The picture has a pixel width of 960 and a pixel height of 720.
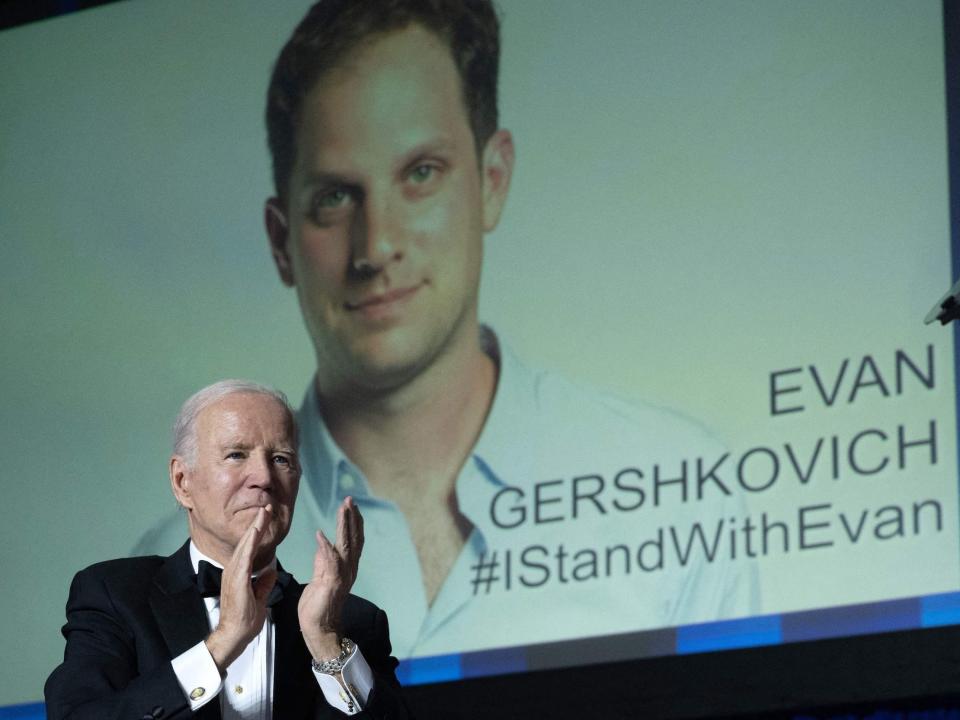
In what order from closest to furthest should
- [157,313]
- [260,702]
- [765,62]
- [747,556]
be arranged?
[260,702] → [747,556] → [765,62] → [157,313]

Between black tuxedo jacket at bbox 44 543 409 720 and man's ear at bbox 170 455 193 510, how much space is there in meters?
0.09

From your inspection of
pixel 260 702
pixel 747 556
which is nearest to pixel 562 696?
pixel 747 556

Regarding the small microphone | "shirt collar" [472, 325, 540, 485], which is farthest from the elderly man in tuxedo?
"shirt collar" [472, 325, 540, 485]

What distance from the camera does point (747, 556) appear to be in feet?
13.6

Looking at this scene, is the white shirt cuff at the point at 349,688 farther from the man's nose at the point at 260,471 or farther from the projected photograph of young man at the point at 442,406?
the projected photograph of young man at the point at 442,406

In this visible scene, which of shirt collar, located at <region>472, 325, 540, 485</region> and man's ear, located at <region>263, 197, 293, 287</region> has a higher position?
man's ear, located at <region>263, 197, 293, 287</region>

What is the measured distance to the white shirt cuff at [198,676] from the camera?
2.34m

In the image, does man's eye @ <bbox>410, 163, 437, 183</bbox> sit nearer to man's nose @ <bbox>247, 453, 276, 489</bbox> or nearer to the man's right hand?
man's nose @ <bbox>247, 453, 276, 489</bbox>

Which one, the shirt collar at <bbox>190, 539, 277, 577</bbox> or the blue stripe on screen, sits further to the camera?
the blue stripe on screen

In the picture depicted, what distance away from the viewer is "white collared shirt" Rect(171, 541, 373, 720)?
7.70ft

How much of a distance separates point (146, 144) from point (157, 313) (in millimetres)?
534

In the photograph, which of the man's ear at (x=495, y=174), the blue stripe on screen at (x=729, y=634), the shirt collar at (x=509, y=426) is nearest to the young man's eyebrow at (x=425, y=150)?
the man's ear at (x=495, y=174)

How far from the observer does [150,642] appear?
8.27ft

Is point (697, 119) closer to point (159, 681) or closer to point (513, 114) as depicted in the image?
point (513, 114)
